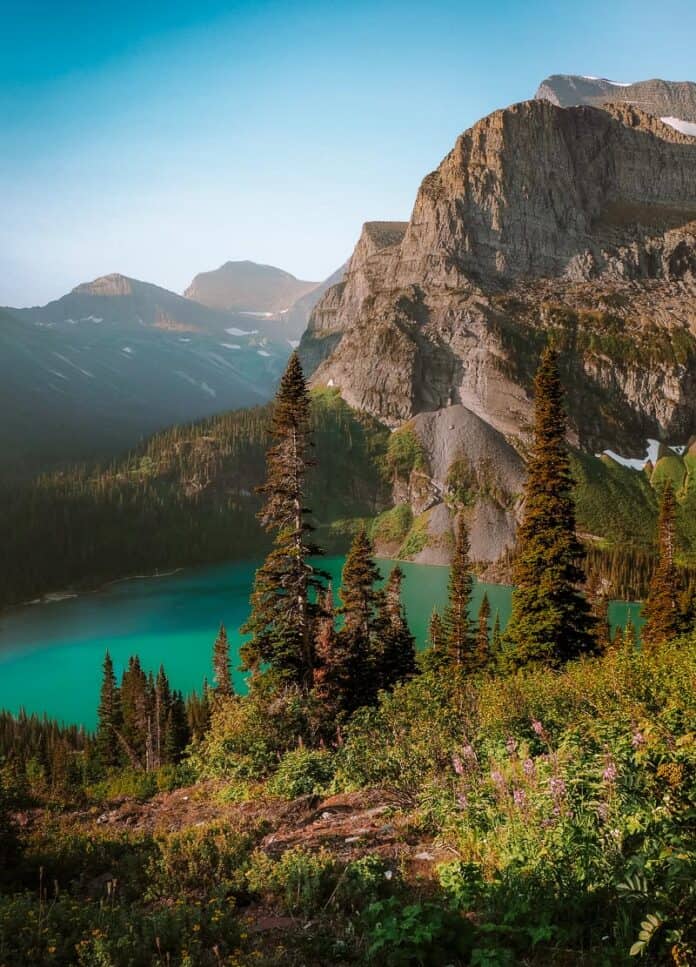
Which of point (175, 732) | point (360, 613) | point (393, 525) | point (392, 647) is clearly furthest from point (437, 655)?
point (393, 525)

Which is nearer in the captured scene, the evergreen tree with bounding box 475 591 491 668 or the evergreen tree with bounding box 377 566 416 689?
the evergreen tree with bounding box 377 566 416 689

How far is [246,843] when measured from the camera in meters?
10.3

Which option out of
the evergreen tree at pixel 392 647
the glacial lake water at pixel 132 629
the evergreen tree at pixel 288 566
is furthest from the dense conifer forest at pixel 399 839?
the glacial lake water at pixel 132 629

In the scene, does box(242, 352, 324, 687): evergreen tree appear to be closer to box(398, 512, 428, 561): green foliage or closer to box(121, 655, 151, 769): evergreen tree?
box(121, 655, 151, 769): evergreen tree

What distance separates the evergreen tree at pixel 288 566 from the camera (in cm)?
2411

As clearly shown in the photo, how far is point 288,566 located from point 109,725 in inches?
1879

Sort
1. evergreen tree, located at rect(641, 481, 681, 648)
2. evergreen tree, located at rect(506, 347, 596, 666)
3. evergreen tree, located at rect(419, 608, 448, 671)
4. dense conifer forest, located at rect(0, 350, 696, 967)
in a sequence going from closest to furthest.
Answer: dense conifer forest, located at rect(0, 350, 696, 967) < evergreen tree, located at rect(506, 347, 596, 666) < evergreen tree, located at rect(641, 481, 681, 648) < evergreen tree, located at rect(419, 608, 448, 671)

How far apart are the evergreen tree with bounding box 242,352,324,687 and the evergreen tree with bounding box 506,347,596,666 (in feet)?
37.4

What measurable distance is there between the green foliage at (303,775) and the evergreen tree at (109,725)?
49.5m

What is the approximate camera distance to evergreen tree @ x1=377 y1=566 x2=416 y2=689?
4328cm

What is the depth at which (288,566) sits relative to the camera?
24594 mm

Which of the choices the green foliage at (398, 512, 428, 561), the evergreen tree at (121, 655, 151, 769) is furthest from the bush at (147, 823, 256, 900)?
the green foliage at (398, 512, 428, 561)

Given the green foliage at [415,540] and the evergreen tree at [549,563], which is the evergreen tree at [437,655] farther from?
the green foliage at [415,540]

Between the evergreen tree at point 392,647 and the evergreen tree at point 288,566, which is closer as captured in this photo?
the evergreen tree at point 288,566
